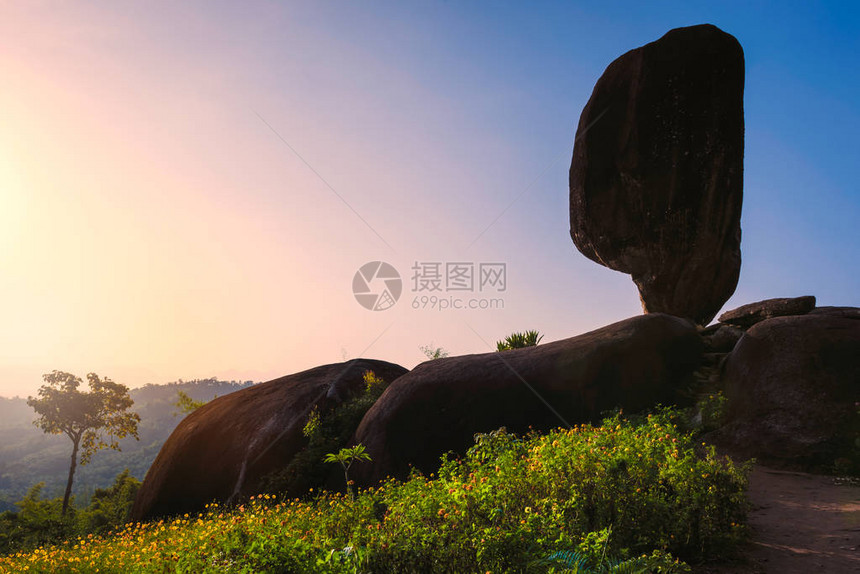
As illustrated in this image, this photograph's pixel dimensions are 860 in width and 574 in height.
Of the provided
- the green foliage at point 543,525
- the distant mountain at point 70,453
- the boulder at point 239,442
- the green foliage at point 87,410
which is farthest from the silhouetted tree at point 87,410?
the green foliage at point 543,525

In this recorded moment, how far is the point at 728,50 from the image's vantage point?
1395 cm

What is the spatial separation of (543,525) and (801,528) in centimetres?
330

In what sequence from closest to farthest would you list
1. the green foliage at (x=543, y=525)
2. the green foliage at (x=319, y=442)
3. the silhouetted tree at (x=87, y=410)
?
the green foliage at (x=543, y=525) < the green foliage at (x=319, y=442) < the silhouetted tree at (x=87, y=410)

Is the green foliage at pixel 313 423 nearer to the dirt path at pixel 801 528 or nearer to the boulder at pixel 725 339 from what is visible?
the dirt path at pixel 801 528

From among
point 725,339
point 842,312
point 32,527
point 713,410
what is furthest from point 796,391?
point 32,527

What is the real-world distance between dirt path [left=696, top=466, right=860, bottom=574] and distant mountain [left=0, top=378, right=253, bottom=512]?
48.9m

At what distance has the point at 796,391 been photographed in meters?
8.81

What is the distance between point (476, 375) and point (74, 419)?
2745cm

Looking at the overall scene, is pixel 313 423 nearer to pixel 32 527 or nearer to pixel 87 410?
pixel 32 527

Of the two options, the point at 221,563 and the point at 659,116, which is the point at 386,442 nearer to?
the point at 221,563

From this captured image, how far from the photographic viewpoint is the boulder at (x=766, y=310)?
12.0 metres

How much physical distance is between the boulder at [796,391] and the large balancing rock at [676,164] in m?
4.54

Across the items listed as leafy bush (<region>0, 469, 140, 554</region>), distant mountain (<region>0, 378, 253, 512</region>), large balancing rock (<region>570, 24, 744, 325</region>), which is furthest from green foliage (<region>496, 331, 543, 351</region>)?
distant mountain (<region>0, 378, 253, 512</region>)

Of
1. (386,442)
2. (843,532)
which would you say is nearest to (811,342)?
(843,532)
